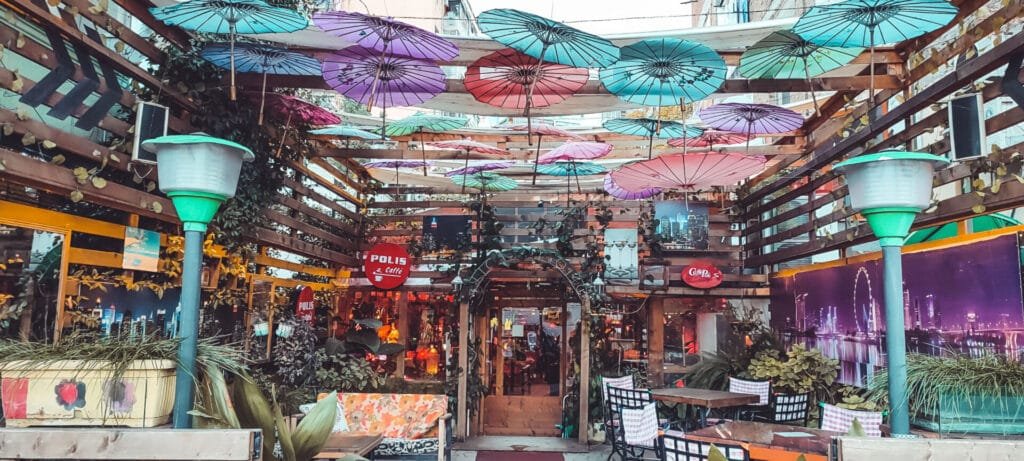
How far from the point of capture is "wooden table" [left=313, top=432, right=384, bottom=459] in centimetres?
500

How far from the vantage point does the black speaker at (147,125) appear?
17.1ft

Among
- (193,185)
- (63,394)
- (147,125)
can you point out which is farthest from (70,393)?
(147,125)

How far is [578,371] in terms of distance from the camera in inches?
368

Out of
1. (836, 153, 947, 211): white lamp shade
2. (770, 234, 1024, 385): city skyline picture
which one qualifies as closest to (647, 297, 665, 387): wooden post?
(770, 234, 1024, 385): city skyline picture

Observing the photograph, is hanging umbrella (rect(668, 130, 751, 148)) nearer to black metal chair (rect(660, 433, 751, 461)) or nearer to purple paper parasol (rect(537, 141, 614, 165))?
purple paper parasol (rect(537, 141, 614, 165))

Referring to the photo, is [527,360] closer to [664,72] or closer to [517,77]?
[517,77]

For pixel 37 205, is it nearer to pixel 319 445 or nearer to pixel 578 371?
pixel 319 445

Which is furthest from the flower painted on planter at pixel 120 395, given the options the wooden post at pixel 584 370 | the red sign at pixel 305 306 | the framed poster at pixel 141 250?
the wooden post at pixel 584 370

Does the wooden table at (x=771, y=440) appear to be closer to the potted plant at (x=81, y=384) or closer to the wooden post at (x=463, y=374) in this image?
the potted plant at (x=81, y=384)

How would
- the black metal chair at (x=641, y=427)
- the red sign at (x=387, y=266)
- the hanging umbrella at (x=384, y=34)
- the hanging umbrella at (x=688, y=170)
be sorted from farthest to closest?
the red sign at (x=387, y=266)
the hanging umbrella at (x=688, y=170)
the black metal chair at (x=641, y=427)
the hanging umbrella at (x=384, y=34)

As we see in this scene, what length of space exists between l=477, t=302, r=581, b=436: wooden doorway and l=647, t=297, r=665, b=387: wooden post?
123cm

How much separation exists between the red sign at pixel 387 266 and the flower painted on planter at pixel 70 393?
7224mm

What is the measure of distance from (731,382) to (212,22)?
695 centimetres

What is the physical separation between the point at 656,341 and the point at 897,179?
7641 millimetres
